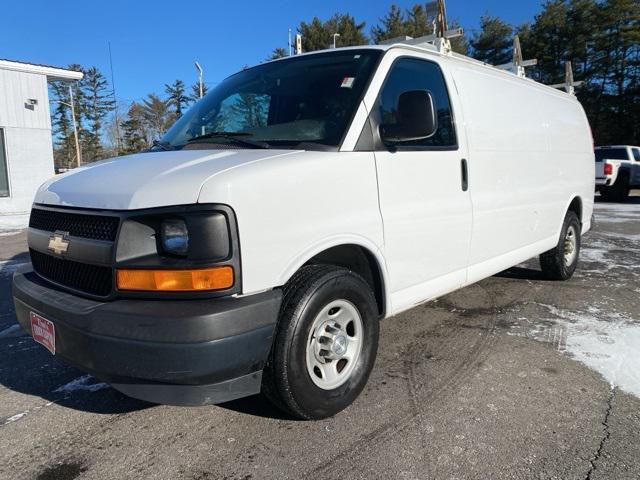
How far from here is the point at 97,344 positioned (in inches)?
85.0

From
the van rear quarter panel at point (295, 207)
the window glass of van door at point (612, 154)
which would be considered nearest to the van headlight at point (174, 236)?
the van rear quarter panel at point (295, 207)

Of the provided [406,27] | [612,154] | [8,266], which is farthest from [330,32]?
[8,266]

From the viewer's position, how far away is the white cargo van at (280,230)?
7.00 ft

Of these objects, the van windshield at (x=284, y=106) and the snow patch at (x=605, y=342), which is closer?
the van windshield at (x=284, y=106)

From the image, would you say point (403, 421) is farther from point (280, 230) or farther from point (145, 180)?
point (145, 180)

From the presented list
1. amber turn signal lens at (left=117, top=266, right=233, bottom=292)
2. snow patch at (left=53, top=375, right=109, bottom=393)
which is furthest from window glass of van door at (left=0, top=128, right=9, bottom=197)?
amber turn signal lens at (left=117, top=266, right=233, bottom=292)

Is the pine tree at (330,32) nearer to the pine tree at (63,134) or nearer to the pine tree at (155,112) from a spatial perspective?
the pine tree at (155,112)

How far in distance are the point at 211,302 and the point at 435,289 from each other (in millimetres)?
1828

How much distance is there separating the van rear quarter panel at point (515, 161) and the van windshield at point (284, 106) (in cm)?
106

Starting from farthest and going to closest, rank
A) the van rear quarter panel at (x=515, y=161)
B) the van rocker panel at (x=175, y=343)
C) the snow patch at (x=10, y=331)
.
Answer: the snow patch at (x=10, y=331), the van rear quarter panel at (x=515, y=161), the van rocker panel at (x=175, y=343)

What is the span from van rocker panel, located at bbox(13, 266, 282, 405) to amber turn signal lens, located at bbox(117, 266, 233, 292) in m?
0.06

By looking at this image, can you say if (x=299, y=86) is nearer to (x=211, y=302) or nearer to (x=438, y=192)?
(x=438, y=192)

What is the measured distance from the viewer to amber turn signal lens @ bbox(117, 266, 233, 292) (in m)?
2.12

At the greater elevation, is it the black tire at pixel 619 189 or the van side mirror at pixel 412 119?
the van side mirror at pixel 412 119
